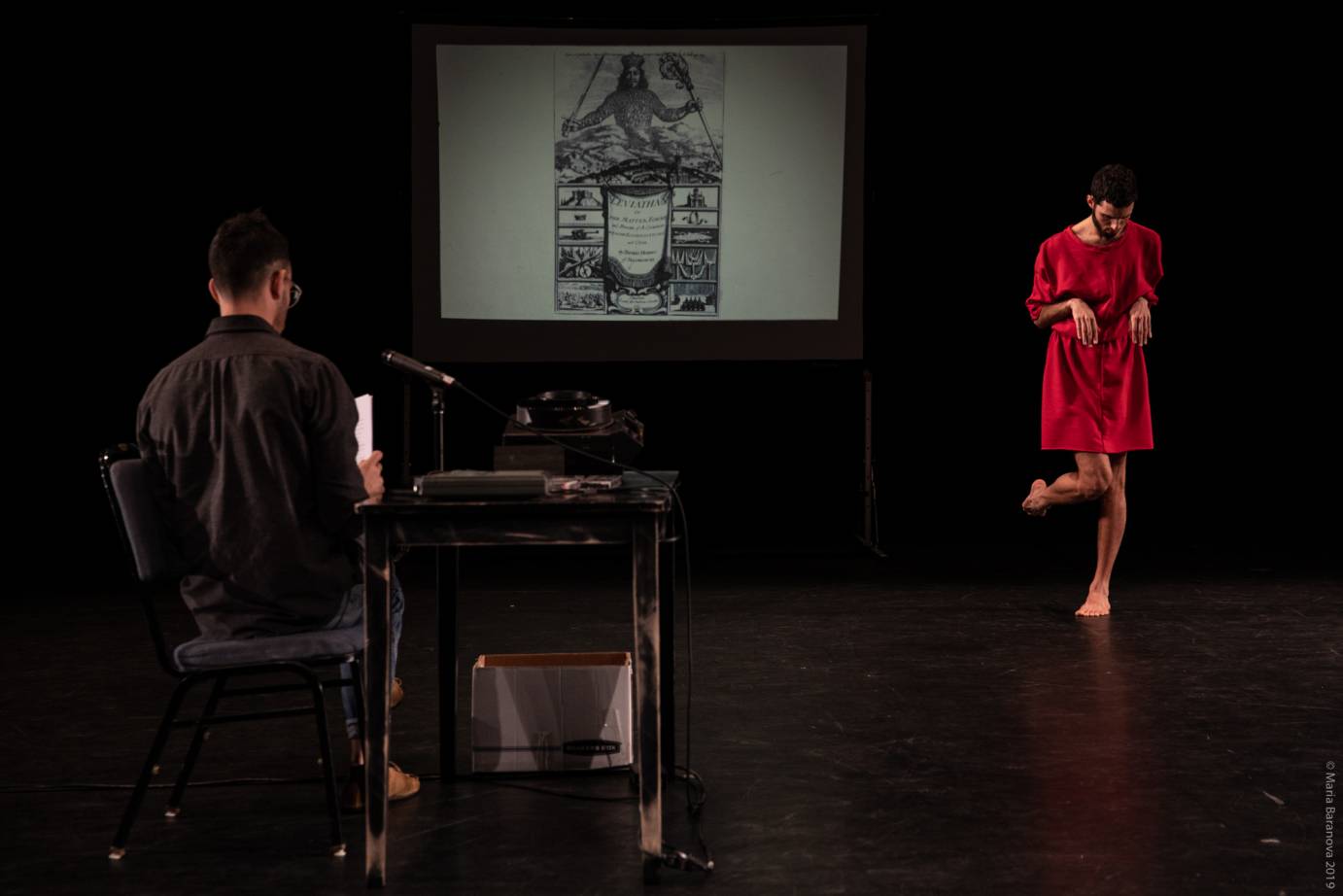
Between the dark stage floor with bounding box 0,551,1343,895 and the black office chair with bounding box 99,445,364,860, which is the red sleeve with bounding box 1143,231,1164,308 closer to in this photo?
the dark stage floor with bounding box 0,551,1343,895

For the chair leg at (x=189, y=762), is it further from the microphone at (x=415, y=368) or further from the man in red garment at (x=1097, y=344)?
the man in red garment at (x=1097, y=344)

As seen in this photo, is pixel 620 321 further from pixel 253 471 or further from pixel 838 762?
pixel 253 471

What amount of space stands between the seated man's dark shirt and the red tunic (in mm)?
2887

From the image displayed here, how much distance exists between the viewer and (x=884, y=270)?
23.5 feet

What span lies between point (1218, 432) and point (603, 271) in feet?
11.2

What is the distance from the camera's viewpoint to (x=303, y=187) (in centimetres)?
685

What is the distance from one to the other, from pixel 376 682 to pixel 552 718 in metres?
0.72

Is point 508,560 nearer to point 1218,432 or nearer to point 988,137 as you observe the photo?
point 988,137

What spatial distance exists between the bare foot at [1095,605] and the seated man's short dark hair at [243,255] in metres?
3.23

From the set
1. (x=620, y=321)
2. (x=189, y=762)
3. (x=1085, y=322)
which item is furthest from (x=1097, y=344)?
(x=189, y=762)

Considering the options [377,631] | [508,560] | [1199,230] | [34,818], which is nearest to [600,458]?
[377,631]

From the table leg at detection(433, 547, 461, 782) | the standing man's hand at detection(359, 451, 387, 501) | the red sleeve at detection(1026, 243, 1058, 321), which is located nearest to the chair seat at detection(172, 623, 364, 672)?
the standing man's hand at detection(359, 451, 387, 501)

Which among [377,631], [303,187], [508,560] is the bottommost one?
[508,560]

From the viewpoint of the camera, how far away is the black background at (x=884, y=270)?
675 centimetres
